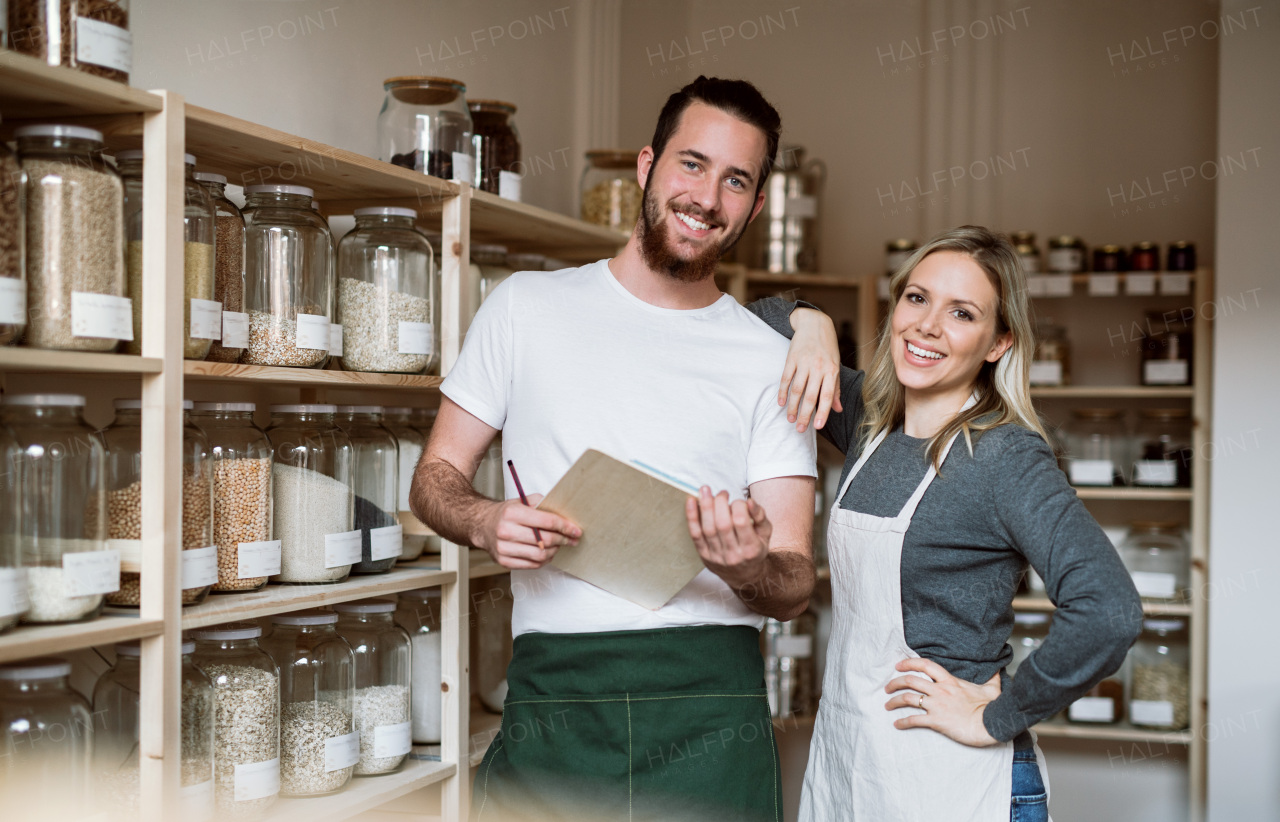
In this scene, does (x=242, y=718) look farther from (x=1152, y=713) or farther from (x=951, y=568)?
(x=1152, y=713)

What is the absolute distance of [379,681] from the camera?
6.46 ft

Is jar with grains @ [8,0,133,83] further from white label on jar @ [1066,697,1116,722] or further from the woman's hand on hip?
white label on jar @ [1066,697,1116,722]

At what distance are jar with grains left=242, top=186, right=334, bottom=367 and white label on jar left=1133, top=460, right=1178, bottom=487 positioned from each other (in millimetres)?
2538

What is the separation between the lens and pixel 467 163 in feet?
7.14

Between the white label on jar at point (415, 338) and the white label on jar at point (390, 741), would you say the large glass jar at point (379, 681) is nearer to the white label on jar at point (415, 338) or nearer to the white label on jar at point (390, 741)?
the white label on jar at point (390, 741)

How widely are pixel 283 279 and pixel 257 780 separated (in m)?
0.78

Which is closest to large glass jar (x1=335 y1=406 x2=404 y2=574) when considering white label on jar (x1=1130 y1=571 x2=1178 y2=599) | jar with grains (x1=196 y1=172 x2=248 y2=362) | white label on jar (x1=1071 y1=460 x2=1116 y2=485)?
jar with grains (x1=196 y1=172 x2=248 y2=362)

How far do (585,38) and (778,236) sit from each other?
876 millimetres

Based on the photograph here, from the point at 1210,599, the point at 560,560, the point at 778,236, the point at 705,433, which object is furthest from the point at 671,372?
the point at 1210,599

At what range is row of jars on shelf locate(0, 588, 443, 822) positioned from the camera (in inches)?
54.3

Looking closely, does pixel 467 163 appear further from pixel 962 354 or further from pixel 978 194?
pixel 978 194

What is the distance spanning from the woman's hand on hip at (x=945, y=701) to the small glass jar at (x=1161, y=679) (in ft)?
6.34

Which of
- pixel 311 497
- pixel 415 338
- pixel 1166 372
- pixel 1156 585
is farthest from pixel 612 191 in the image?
pixel 1156 585

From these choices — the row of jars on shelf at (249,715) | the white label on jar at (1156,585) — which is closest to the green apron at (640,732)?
the row of jars on shelf at (249,715)
